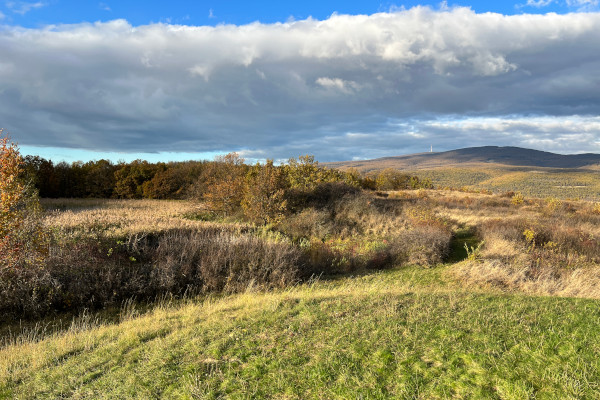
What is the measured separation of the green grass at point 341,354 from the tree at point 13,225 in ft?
15.5

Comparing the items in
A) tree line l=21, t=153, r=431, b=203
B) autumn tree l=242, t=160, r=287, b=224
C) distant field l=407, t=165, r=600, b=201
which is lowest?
distant field l=407, t=165, r=600, b=201

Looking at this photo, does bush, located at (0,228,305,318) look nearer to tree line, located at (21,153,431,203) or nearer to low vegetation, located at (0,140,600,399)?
low vegetation, located at (0,140,600,399)

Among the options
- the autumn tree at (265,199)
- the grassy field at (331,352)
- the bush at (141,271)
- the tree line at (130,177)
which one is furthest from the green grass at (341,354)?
the tree line at (130,177)

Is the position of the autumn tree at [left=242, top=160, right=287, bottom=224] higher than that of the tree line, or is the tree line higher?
the tree line

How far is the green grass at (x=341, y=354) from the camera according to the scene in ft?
14.0

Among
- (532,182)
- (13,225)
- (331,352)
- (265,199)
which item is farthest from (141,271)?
(532,182)

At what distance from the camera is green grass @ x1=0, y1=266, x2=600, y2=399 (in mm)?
4266

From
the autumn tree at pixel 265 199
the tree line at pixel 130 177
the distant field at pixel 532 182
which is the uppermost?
the tree line at pixel 130 177

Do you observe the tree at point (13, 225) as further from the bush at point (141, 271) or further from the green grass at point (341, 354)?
the green grass at point (341, 354)

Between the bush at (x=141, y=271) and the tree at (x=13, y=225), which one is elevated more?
the tree at (x=13, y=225)

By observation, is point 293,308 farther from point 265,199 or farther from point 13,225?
point 265,199

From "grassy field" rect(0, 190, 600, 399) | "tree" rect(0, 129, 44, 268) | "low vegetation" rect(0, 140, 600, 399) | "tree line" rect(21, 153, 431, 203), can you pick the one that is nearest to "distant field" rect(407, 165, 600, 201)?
"tree line" rect(21, 153, 431, 203)

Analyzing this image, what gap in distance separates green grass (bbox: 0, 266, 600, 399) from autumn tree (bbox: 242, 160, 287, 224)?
1599cm

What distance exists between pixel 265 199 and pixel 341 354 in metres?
19.4
